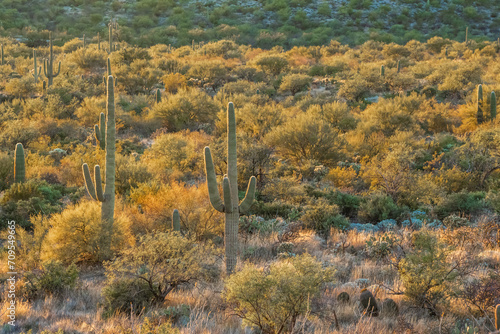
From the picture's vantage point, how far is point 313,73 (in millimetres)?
31812

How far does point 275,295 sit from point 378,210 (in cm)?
675

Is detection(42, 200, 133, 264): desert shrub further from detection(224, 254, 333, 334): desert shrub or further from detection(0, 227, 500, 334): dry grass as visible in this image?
detection(224, 254, 333, 334): desert shrub

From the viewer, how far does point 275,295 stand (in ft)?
15.2

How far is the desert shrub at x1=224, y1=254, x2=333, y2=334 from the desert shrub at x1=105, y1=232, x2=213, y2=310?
124cm

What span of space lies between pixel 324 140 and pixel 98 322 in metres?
10.8

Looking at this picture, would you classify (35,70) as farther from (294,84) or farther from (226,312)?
(226,312)

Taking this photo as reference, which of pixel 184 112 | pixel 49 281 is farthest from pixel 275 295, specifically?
pixel 184 112

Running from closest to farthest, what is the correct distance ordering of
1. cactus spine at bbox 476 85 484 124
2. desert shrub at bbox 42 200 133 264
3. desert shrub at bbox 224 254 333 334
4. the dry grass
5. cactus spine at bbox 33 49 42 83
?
desert shrub at bbox 224 254 333 334, the dry grass, desert shrub at bbox 42 200 133 264, cactus spine at bbox 476 85 484 124, cactus spine at bbox 33 49 42 83

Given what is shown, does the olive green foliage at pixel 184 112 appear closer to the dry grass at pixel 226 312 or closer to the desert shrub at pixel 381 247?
the desert shrub at pixel 381 247

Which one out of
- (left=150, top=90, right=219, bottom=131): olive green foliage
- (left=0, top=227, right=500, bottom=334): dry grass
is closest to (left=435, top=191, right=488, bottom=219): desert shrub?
(left=0, top=227, right=500, bottom=334): dry grass

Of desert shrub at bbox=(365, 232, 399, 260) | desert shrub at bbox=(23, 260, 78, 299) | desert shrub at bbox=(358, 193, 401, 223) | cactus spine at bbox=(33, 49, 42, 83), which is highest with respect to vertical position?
cactus spine at bbox=(33, 49, 42, 83)

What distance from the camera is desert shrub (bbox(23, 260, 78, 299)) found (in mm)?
6070

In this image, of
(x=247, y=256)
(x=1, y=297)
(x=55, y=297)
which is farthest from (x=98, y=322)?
(x=247, y=256)

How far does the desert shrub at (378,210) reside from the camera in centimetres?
1066
